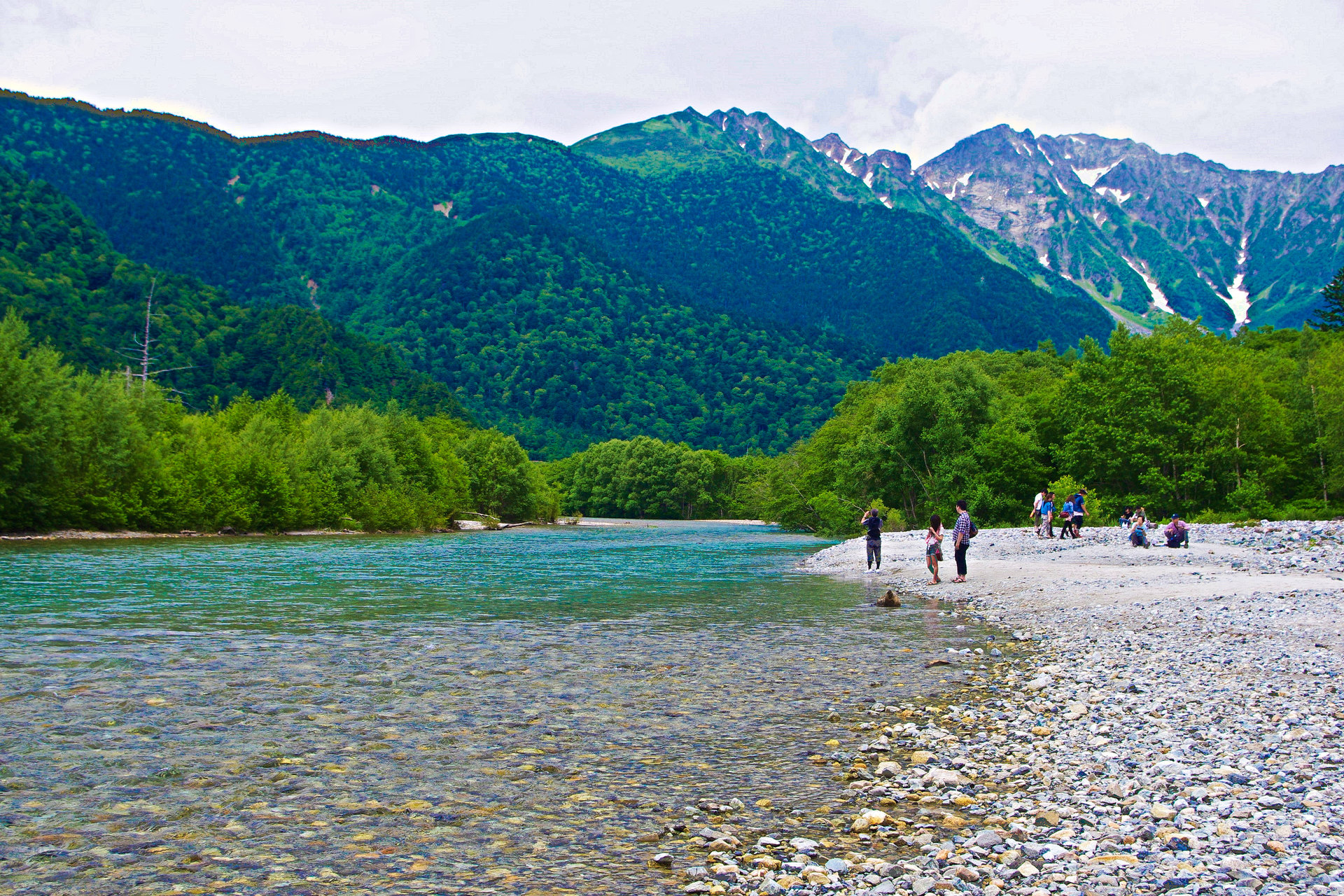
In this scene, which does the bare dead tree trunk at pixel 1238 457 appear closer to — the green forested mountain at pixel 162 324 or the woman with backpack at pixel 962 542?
the woman with backpack at pixel 962 542

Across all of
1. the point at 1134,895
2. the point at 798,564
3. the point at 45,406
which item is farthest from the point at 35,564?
the point at 1134,895

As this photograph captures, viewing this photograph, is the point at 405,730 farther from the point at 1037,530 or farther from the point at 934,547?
the point at 1037,530

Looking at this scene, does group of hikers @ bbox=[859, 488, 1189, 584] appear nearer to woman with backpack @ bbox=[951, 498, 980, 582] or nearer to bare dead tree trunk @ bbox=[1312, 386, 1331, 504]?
woman with backpack @ bbox=[951, 498, 980, 582]

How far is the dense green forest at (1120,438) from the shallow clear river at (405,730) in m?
44.1

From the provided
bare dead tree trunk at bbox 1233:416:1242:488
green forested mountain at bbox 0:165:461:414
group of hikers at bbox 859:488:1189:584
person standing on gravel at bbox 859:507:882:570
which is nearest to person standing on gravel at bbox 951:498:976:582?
group of hikers at bbox 859:488:1189:584

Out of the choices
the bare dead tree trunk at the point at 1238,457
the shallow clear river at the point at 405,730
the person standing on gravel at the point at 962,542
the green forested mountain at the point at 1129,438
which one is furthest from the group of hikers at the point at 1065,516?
the shallow clear river at the point at 405,730

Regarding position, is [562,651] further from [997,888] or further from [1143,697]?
Answer: [997,888]

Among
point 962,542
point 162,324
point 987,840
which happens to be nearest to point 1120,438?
point 962,542

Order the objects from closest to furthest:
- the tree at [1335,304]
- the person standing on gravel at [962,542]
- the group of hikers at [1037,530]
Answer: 1. the person standing on gravel at [962,542]
2. the group of hikers at [1037,530]
3. the tree at [1335,304]

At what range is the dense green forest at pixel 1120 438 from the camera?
61.2 metres

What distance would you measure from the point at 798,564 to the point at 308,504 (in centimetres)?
5289

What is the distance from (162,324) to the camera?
498ft

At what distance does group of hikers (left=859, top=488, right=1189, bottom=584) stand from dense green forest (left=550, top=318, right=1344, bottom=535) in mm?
5190

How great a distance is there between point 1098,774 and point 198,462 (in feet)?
250
